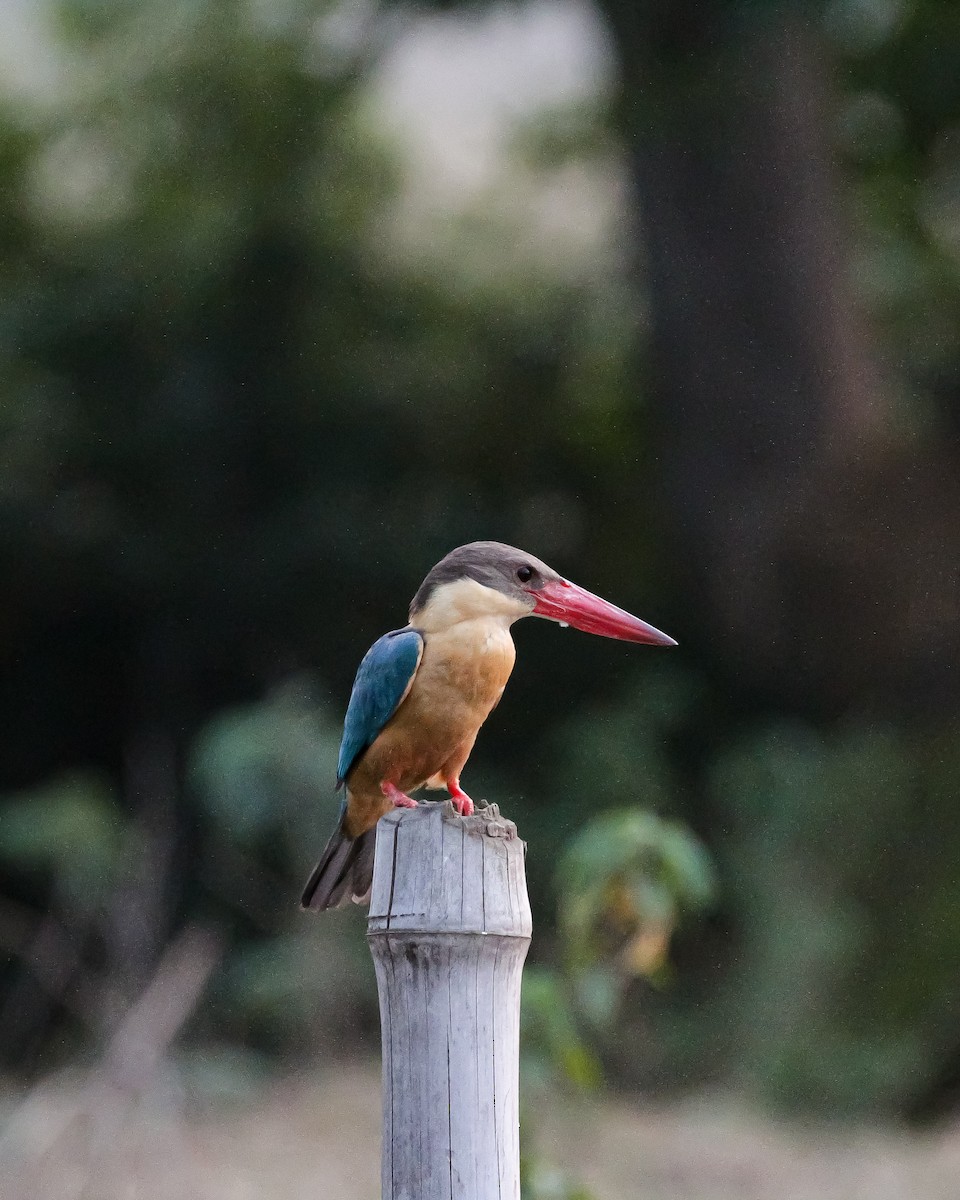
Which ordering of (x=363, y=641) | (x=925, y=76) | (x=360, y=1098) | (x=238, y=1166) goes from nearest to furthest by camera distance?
1. (x=238, y=1166)
2. (x=360, y=1098)
3. (x=925, y=76)
4. (x=363, y=641)

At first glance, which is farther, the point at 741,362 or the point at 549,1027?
the point at 741,362

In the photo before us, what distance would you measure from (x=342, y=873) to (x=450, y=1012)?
95cm

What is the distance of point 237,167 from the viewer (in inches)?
313

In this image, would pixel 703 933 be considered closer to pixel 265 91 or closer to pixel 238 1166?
pixel 238 1166

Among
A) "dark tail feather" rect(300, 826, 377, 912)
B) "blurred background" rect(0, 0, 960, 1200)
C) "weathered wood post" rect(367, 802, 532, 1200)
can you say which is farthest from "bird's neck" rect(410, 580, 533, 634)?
"blurred background" rect(0, 0, 960, 1200)

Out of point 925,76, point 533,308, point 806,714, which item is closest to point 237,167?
point 533,308

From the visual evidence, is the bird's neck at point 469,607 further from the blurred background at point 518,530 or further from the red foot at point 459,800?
the blurred background at point 518,530

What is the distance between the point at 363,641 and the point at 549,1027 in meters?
4.78

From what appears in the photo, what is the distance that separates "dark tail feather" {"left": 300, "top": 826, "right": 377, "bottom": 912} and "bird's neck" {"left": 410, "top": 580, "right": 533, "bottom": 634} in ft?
1.35

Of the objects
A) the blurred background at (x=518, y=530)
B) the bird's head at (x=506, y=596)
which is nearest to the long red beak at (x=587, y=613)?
the bird's head at (x=506, y=596)

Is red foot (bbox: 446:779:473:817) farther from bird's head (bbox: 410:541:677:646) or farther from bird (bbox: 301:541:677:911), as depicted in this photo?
bird's head (bbox: 410:541:677:646)

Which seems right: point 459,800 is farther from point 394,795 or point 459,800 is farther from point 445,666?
point 445,666

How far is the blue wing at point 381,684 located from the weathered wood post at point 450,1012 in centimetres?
76

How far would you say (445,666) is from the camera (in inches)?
102
